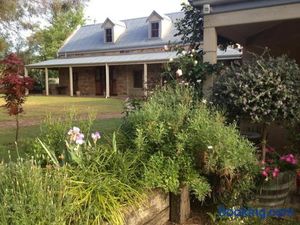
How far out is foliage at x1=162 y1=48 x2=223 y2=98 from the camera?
549 centimetres

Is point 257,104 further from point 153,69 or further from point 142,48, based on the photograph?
point 142,48

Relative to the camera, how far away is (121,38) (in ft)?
88.5

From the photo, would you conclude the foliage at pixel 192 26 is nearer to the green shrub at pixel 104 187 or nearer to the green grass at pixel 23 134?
the green grass at pixel 23 134

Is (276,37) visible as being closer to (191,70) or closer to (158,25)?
(191,70)

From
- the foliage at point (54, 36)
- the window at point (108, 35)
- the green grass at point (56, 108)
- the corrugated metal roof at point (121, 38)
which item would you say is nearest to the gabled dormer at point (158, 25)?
the corrugated metal roof at point (121, 38)

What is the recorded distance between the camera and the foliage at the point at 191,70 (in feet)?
18.0

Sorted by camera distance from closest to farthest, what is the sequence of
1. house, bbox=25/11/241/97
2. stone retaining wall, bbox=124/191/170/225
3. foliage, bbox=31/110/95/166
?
stone retaining wall, bbox=124/191/170/225, foliage, bbox=31/110/95/166, house, bbox=25/11/241/97

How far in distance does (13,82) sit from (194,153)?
15.1 feet

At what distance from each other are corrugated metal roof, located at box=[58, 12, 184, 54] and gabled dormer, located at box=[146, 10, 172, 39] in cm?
33

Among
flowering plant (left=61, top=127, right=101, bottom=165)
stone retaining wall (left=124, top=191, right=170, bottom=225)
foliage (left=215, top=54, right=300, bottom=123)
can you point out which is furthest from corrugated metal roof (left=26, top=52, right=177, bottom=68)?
flowering plant (left=61, top=127, right=101, bottom=165)

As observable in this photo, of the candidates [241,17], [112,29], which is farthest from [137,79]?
[241,17]

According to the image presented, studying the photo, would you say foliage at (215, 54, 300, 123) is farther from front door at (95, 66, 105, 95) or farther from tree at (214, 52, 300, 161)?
front door at (95, 66, 105, 95)

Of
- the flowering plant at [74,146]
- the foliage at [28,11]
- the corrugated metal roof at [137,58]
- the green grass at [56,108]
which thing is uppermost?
the foliage at [28,11]

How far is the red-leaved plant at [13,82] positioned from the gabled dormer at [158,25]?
18102mm
